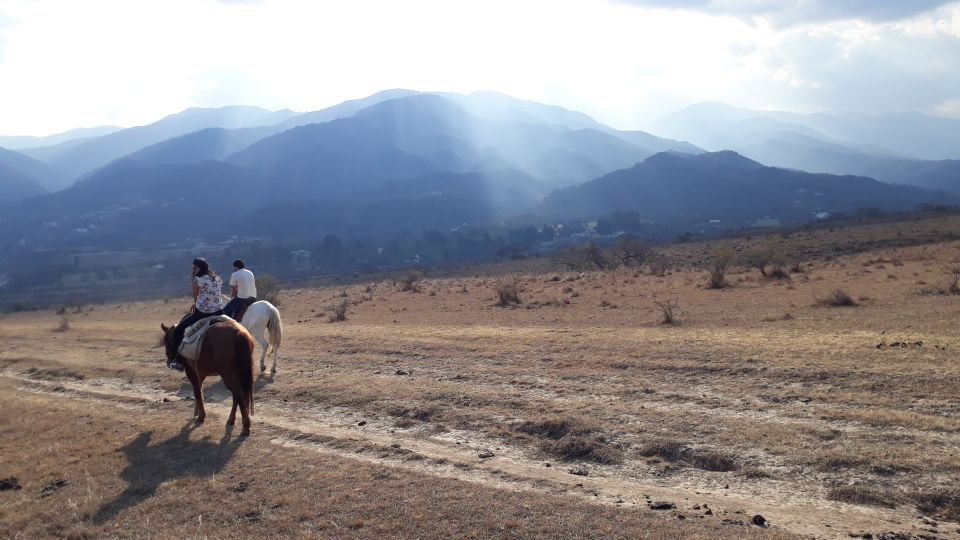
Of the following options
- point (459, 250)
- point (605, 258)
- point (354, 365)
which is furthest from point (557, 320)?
point (459, 250)

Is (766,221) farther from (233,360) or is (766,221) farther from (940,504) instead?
(940,504)

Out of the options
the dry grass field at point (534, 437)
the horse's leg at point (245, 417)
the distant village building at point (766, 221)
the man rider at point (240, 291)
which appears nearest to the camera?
the dry grass field at point (534, 437)

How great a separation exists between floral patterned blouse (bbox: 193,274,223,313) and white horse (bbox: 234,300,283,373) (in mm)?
2353

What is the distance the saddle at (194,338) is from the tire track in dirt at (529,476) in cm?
117

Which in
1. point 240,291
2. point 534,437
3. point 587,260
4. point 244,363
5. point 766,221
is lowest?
point 587,260

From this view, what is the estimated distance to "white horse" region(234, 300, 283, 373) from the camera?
14508 millimetres

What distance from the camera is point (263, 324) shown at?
14633mm

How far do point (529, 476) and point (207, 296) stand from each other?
7176 mm

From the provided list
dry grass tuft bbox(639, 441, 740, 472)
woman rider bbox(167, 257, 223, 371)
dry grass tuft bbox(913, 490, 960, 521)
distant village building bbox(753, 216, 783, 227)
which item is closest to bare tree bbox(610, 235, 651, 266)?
woman rider bbox(167, 257, 223, 371)

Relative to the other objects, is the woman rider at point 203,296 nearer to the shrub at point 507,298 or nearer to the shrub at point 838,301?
the shrub at point 507,298

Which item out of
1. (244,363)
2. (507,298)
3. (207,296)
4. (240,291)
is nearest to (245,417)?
(244,363)

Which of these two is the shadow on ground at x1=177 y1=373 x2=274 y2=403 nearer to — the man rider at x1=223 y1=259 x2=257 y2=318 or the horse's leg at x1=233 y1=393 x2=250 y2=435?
the man rider at x1=223 y1=259 x2=257 y2=318

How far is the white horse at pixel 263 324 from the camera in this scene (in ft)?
47.6

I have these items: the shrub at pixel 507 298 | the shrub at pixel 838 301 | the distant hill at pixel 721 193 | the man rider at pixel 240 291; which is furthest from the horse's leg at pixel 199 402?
the distant hill at pixel 721 193
